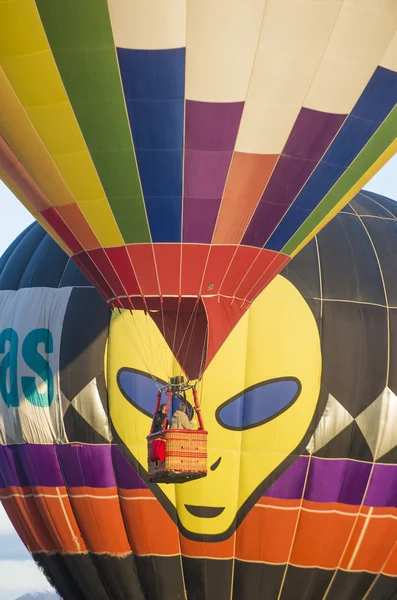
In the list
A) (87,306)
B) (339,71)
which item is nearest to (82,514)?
(87,306)

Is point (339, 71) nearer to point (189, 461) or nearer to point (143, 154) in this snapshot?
point (143, 154)

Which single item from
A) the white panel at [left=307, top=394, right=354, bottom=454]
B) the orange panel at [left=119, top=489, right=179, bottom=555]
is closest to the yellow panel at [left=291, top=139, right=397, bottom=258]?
the white panel at [left=307, top=394, right=354, bottom=454]

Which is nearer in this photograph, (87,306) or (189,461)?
(189,461)

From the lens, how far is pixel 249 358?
42.7 ft

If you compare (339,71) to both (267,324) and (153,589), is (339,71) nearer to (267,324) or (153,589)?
(267,324)

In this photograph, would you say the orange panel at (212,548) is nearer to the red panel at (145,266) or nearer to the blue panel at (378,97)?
the red panel at (145,266)

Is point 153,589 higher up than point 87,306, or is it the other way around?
point 87,306

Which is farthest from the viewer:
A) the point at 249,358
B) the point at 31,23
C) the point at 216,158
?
the point at 249,358

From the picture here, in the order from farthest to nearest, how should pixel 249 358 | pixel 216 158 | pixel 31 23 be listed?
pixel 249 358, pixel 216 158, pixel 31 23

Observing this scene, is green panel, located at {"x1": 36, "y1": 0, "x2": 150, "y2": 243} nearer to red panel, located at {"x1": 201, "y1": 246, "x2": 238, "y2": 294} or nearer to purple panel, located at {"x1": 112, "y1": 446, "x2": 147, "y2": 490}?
red panel, located at {"x1": 201, "y1": 246, "x2": 238, "y2": 294}

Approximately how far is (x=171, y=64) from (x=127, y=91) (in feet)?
1.20

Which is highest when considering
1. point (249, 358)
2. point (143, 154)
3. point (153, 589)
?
point (143, 154)

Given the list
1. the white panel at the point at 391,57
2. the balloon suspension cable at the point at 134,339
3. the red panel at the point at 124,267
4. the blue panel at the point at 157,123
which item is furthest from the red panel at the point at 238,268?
the white panel at the point at 391,57

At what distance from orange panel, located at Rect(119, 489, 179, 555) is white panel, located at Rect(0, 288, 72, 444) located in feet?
2.73
